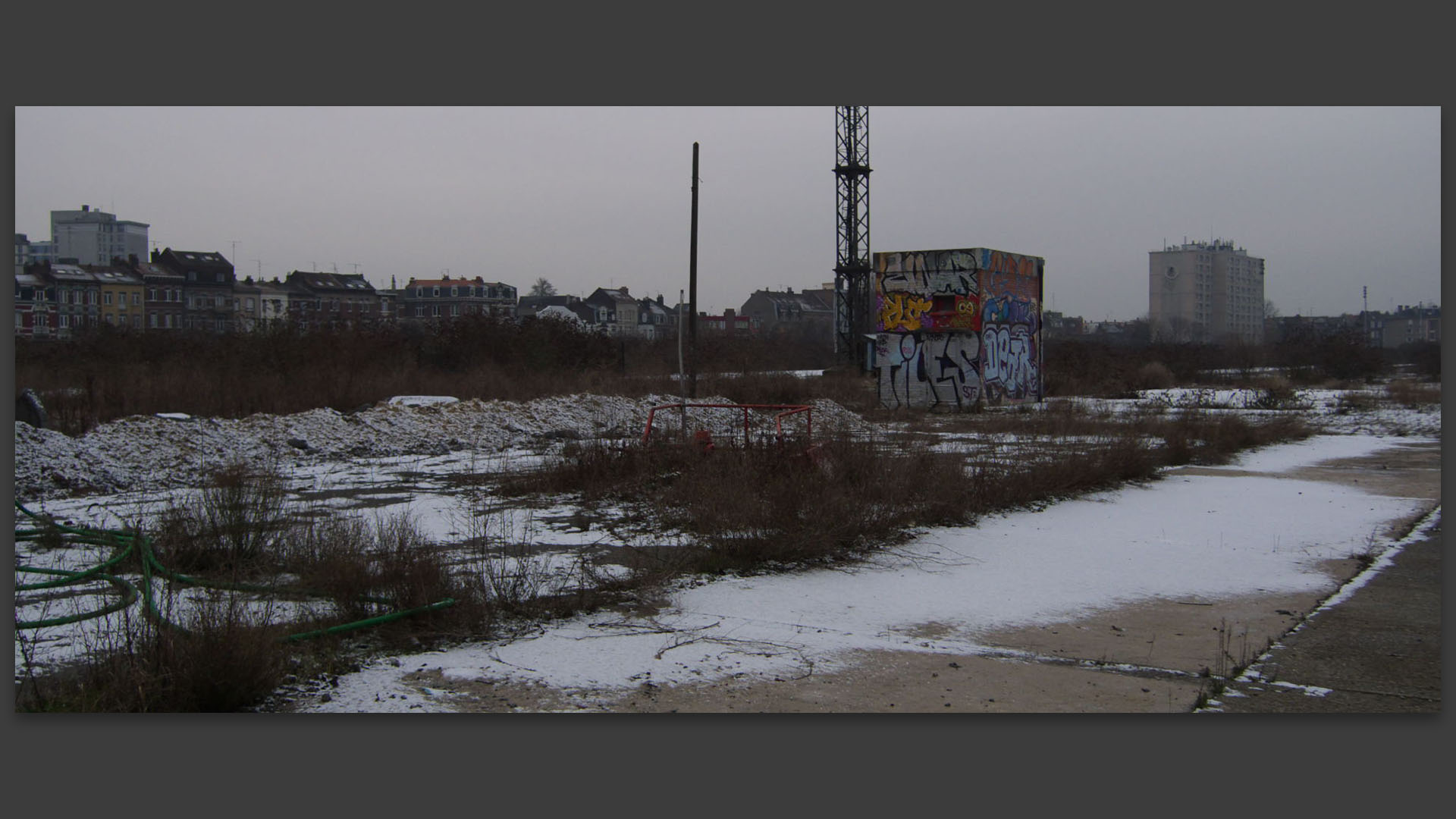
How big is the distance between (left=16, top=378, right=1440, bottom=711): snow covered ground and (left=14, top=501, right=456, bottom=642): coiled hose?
267mm

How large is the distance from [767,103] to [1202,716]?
3.76m

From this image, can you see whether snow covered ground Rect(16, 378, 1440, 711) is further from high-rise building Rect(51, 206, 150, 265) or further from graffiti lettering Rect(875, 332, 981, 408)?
graffiti lettering Rect(875, 332, 981, 408)

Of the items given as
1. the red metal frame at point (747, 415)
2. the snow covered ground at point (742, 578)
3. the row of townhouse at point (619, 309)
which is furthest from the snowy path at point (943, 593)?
the row of townhouse at point (619, 309)

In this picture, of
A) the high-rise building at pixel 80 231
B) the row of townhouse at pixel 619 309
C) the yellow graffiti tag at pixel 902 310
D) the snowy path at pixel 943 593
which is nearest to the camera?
the snowy path at pixel 943 593

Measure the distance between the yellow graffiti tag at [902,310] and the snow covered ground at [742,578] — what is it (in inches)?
474

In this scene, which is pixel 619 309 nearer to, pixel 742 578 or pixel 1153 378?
pixel 1153 378

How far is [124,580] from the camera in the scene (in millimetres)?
6215

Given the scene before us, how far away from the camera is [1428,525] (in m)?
9.62

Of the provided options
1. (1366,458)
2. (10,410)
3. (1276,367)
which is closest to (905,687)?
(10,410)

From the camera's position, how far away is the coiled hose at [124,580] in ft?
17.4

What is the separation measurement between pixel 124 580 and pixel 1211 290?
115ft

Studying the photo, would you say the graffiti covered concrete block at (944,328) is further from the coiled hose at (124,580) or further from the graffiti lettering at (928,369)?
the coiled hose at (124,580)

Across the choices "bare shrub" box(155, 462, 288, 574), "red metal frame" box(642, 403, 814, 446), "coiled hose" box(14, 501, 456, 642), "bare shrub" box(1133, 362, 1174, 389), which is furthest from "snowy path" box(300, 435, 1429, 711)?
"bare shrub" box(1133, 362, 1174, 389)

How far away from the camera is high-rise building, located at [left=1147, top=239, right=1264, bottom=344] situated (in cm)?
3060
